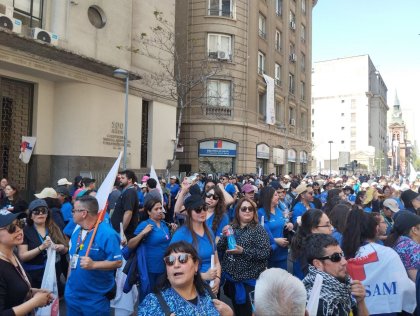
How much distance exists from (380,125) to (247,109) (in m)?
80.9

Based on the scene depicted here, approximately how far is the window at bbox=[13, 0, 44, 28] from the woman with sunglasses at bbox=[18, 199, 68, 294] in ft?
38.9

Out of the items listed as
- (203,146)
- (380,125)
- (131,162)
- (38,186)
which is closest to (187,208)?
(38,186)

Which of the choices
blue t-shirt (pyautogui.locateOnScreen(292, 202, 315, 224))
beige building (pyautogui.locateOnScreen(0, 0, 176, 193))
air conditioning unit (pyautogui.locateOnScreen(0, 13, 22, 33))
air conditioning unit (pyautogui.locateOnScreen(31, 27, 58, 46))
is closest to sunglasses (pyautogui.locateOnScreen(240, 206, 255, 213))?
blue t-shirt (pyautogui.locateOnScreen(292, 202, 315, 224))

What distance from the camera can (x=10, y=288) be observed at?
10.7 ft

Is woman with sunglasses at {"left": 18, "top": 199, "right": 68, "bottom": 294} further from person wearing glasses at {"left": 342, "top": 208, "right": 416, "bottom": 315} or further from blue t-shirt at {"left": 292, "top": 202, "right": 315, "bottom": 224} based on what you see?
blue t-shirt at {"left": 292, "top": 202, "right": 315, "bottom": 224}

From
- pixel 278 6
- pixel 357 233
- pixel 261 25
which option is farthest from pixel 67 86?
pixel 278 6

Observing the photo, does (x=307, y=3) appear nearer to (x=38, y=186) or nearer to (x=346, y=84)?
(x=38, y=186)

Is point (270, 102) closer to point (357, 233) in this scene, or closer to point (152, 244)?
point (152, 244)

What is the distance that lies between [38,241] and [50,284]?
1.00m

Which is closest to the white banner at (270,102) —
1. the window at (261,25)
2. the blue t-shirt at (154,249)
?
the window at (261,25)

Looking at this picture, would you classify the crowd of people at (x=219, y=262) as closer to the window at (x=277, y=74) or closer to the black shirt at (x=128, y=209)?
the black shirt at (x=128, y=209)

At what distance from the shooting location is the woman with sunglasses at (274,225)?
577 cm

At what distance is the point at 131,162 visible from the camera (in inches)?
789

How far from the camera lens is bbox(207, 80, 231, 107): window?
27953mm
